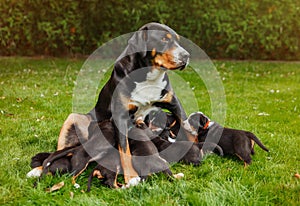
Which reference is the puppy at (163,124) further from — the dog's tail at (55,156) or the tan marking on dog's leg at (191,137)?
the dog's tail at (55,156)

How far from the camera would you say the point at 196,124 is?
168 inches

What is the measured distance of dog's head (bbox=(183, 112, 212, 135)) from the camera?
4211 mm

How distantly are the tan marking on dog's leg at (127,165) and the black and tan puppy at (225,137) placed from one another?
1002 millimetres

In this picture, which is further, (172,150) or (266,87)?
(266,87)

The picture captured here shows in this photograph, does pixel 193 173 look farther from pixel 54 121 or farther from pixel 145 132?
pixel 54 121

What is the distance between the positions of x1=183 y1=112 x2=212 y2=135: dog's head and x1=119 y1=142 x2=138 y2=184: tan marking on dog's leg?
98 cm

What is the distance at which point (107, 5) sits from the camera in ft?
38.4

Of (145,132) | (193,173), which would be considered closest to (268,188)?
(193,173)

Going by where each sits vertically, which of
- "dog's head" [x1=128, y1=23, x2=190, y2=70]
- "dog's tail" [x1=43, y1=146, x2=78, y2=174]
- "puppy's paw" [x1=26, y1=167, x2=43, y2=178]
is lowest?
"puppy's paw" [x1=26, y1=167, x2=43, y2=178]

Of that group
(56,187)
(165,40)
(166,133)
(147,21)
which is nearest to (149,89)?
(165,40)

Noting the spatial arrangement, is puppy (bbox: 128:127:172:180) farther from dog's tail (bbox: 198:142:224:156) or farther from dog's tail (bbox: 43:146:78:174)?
dog's tail (bbox: 198:142:224:156)

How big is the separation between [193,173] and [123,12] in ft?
28.3

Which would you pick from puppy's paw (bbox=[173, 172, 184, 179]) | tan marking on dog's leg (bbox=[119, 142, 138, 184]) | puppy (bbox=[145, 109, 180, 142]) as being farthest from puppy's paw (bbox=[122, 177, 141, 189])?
puppy (bbox=[145, 109, 180, 142])

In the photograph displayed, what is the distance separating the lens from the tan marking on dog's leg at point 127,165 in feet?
10.8
